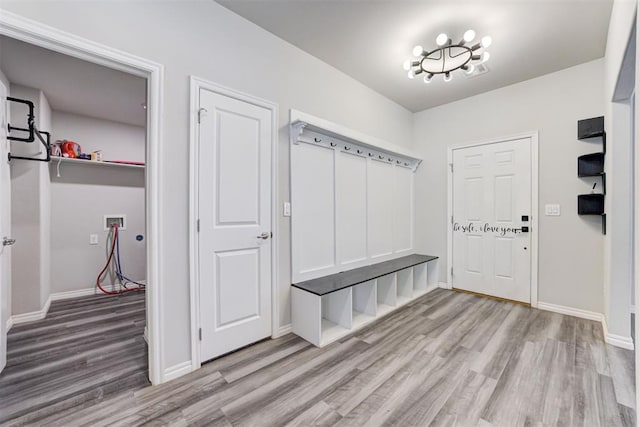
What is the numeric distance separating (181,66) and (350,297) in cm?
233

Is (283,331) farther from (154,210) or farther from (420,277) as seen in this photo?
(420,277)

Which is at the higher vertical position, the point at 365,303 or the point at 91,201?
the point at 91,201

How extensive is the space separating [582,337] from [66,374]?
4.22 metres

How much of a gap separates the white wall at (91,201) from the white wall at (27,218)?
61 centimetres

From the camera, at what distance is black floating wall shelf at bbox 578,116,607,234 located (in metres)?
2.70

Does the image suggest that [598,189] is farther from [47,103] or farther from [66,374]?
[47,103]

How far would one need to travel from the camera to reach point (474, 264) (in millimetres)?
3664

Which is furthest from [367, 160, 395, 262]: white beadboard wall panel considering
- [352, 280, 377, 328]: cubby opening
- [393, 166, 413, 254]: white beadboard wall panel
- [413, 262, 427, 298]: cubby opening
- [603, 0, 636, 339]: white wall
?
[603, 0, 636, 339]: white wall

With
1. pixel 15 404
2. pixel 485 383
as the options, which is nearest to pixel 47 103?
pixel 15 404

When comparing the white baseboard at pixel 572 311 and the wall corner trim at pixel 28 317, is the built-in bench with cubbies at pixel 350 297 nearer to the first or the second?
the white baseboard at pixel 572 311

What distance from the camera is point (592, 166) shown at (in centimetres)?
280

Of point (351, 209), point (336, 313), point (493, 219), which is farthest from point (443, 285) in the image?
point (336, 313)

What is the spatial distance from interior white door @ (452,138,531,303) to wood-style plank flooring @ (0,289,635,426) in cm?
93

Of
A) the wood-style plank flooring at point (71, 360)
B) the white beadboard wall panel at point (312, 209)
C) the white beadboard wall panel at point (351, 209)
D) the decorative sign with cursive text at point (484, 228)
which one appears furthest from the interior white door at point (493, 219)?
the wood-style plank flooring at point (71, 360)
